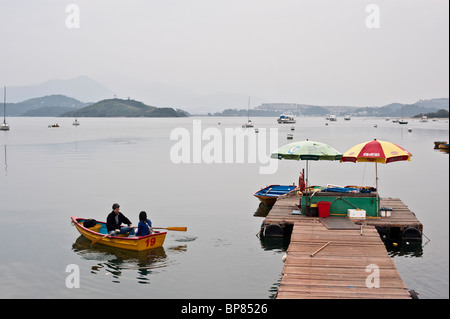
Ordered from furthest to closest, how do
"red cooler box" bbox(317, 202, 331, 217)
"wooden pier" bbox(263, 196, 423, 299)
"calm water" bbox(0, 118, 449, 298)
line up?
"red cooler box" bbox(317, 202, 331, 217), "calm water" bbox(0, 118, 449, 298), "wooden pier" bbox(263, 196, 423, 299)

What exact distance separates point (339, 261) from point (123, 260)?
9.71 metres

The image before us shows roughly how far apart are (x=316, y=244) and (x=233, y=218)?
1264cm

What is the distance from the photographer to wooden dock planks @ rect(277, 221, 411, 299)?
13219 millimetres

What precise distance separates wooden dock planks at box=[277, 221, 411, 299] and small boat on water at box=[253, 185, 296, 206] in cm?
1053

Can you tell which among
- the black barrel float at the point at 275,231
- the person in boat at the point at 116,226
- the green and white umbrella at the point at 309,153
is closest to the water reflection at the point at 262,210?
the green and white umbrella at the point at 309,153

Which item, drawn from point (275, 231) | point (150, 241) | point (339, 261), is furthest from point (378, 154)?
point (150, 241)

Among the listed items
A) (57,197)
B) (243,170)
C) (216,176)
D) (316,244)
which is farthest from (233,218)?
(243,170)

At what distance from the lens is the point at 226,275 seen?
19562 millimetres

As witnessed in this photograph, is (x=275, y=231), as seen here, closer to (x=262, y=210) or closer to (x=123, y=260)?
(x=123, y=260)

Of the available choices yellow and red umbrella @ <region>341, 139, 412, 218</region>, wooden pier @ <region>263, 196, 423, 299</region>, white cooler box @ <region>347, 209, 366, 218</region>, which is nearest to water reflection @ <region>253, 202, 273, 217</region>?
wooden pier @ <region>263, 196, 423, 299</region>

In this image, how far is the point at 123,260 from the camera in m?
21.2

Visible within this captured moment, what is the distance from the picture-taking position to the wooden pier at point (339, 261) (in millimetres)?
13320

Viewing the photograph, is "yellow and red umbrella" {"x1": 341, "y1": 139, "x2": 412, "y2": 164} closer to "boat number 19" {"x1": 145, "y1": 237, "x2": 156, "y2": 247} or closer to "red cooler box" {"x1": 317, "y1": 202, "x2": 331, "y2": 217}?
"red cooler box" {"x1": 317, "y1": 202, "x2": 331, "y2": 217}
